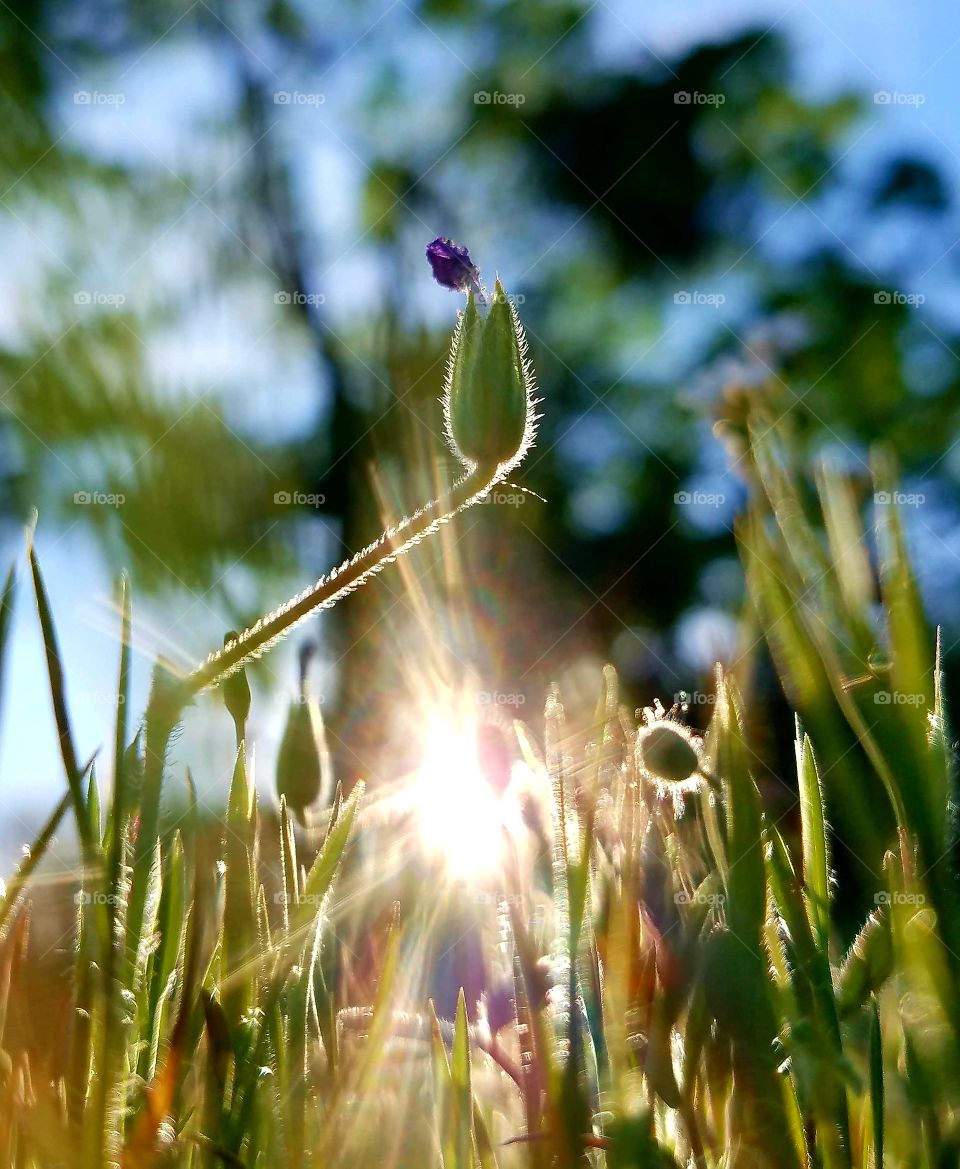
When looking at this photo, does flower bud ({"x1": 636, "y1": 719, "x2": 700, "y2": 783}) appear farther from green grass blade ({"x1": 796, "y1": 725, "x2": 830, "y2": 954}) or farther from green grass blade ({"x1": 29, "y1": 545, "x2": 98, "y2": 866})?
green grass blade ({"x1": 29, "y1": 545, "x2": 98, "y2": 866})

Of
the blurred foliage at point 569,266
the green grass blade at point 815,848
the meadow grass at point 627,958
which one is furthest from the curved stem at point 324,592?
the blurred foliage at point 569,266

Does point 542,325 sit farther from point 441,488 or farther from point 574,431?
point 441,488

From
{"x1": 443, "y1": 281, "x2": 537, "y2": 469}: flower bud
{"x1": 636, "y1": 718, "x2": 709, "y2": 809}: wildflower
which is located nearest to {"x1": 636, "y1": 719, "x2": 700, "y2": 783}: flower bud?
{"x1": 636, "y1": 718, "x2": 709, "y2": 809}: wildflower

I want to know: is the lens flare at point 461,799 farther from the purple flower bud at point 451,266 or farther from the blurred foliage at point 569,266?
the blurred foliage at point 569,266

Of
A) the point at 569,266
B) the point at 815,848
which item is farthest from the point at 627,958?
the point at 569,266

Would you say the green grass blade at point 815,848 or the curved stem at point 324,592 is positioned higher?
the curved stem at point 324,592

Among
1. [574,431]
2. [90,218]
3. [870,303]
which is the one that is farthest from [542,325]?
[90,218]

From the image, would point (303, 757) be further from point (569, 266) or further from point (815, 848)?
point (569, 266)
